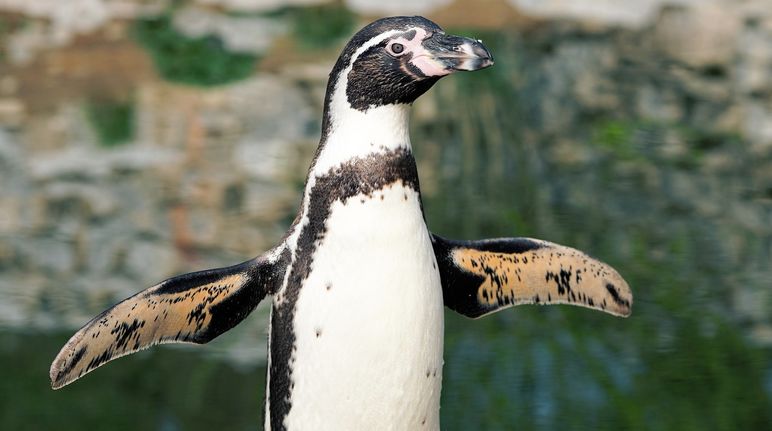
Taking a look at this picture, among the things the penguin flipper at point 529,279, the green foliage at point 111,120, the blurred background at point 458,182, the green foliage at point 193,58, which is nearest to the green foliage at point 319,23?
the blurred background at point 458,182

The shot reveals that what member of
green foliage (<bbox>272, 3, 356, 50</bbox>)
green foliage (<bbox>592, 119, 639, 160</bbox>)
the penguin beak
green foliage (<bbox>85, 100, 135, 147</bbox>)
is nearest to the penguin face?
the penguin beak

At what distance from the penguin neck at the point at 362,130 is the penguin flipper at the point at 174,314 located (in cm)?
16

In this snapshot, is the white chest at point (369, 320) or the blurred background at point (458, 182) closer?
the white chest at point (369, 320)

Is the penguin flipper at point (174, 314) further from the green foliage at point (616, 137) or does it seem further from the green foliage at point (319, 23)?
the green foliage at point (319, 23)

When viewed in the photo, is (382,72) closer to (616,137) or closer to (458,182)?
(458,182)

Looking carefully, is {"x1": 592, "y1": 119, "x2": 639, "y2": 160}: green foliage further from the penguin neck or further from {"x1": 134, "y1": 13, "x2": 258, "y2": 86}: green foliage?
the penguin neck

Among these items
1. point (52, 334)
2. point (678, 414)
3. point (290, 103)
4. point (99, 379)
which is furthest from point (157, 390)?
point (290, 103)

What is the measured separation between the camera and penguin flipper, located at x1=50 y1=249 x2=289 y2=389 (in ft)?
5.15

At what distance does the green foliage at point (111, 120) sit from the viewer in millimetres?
5066

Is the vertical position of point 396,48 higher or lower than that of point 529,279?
higher

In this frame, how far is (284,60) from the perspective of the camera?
6121mm

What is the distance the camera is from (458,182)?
4.30 metres

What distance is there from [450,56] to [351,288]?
291 mm

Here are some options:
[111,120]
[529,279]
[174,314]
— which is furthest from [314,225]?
[111,120]
